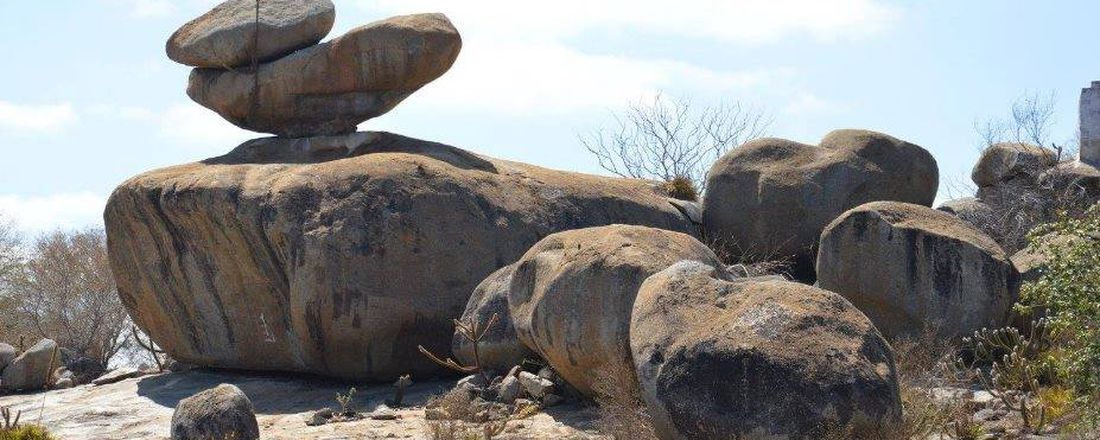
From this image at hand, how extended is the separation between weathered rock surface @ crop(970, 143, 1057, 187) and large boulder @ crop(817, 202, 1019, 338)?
5.77 m

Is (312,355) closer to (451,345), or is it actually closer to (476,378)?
(451,345)

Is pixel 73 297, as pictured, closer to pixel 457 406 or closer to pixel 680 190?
pixel 680 190

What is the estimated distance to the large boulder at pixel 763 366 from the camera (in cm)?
1081

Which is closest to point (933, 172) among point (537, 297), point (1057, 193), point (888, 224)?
point (1057, 193)

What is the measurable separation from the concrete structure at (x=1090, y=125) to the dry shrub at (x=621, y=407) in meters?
10.8

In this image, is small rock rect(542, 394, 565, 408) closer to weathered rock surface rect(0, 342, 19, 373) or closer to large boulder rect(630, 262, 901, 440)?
large boulder rect(630, 262, 901, 440)

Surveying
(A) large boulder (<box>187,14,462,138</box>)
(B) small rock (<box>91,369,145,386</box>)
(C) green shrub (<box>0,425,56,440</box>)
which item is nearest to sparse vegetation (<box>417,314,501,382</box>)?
(C) green shrub (<box>0,425,56,440</box>)

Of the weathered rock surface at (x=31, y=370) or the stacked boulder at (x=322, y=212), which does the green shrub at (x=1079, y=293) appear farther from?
the weathered rock surface at (x=31, y=370)

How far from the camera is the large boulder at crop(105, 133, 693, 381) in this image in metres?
18.1

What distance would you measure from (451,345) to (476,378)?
1704 mm

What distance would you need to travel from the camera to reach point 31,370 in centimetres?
2055

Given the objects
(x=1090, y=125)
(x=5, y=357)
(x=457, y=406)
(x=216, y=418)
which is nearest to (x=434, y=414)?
(x=457, y=406)

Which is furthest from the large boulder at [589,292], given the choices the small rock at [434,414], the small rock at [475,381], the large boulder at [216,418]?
the large boulder at [216,418]

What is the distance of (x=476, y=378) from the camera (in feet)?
53.2
